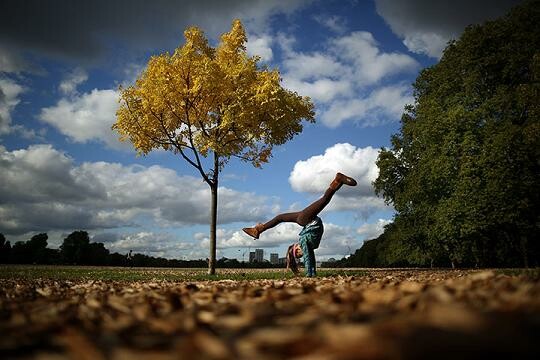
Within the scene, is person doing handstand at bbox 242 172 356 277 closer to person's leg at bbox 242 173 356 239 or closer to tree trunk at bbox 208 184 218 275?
person's leg at bbox 242 173 356 239

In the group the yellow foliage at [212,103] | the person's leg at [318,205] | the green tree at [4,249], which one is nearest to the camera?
the person's leg at [318,205]

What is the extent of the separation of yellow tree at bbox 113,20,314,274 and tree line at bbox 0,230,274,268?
27.6 m

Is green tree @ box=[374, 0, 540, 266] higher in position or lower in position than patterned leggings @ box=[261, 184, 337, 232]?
higher

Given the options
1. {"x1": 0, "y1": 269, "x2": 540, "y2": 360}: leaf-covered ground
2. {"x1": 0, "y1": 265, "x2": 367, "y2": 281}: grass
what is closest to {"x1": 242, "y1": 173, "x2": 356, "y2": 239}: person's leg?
{"x1": 0, "y1": 265, "x2": 367, "y2": 281}: grass

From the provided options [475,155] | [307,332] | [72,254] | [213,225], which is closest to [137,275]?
[213,225]

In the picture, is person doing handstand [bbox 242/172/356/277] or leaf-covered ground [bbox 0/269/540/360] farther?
person doing handstand [bbox 242/172/356/277]

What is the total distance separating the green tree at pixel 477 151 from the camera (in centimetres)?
1797

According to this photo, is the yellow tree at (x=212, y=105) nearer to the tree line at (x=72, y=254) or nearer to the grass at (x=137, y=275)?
the grass at (x=137, y=275)

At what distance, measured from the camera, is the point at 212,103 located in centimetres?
1577

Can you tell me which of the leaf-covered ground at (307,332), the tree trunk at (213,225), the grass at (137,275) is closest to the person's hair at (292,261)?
the grass at (137,275)

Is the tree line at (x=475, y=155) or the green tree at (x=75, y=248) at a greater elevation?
the tree line at (x=475, y=155)

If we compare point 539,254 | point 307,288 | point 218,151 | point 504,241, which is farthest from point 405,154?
point 307,288

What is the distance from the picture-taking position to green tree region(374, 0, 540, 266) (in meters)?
18.0

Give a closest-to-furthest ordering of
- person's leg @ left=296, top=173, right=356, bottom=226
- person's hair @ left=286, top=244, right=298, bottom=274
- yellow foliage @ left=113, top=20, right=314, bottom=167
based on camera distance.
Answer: person's leg @ left=296, top=173, right=356, bottom=226 → person's hair @ left=286, top=244, right=298, bottom=274 → yellow foliage @ left=113, top=20, right=314, bottom=167
